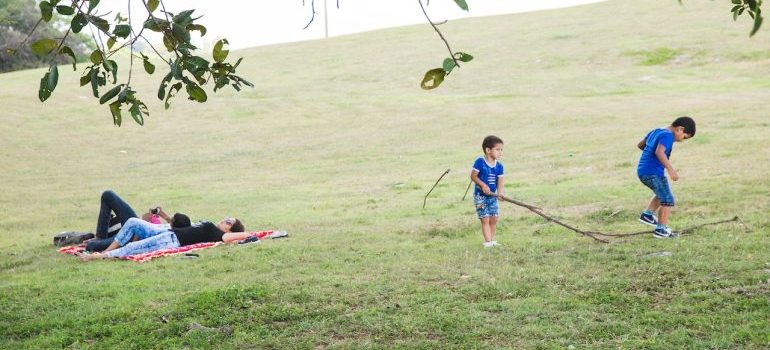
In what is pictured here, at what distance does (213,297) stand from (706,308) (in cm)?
436

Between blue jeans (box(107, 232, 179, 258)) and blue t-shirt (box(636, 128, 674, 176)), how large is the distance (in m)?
6.38

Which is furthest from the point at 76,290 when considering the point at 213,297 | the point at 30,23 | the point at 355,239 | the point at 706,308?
the point at 30,23

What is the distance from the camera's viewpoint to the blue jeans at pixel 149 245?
11.7m

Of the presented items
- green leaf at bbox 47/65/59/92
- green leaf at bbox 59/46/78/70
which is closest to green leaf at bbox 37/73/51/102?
green leaf at bbox 47/65/59/92

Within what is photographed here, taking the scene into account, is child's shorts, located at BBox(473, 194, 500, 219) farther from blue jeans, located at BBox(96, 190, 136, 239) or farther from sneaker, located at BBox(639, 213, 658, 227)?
blue jeans, located at BBox(96, 190, 136, 239)

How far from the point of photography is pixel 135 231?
12.1 meters

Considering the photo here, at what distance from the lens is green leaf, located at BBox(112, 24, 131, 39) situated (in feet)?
12.8

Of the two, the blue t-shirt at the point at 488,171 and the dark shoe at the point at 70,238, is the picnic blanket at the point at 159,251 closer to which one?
the dark shoe at the point at 70,238

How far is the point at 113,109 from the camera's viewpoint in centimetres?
454

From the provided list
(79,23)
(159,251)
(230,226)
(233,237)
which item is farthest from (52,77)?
(230,226)

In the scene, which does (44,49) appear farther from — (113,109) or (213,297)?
(213,297)

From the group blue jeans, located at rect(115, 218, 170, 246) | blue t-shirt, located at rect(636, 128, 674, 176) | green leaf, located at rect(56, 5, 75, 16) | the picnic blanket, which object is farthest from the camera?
blue jeans, located at rect(115, 218, 170, 246)

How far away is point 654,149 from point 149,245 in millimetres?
6790

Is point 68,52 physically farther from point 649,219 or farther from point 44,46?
point 649,219
